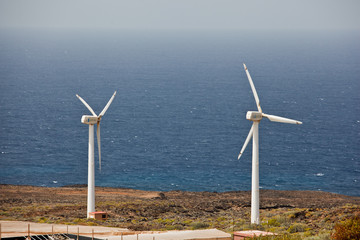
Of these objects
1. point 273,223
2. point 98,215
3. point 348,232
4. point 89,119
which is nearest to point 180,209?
point 98,215

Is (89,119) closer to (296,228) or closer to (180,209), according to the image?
(180,209)

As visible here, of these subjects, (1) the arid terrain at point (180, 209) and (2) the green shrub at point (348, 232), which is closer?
(2) the green shrub at point (348, 232)

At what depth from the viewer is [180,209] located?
3346 inches

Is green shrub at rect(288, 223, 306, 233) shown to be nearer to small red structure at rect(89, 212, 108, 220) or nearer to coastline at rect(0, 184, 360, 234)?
coastline at rect(0, 184, 360, 234)

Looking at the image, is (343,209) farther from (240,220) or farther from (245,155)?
(245,155)

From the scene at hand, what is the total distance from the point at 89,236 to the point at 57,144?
94.4m

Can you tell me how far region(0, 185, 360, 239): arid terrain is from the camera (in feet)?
228

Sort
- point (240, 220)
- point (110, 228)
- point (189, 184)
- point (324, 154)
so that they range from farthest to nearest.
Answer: point (324, 154), point (189, 184), point (240, 220), point (110, 228)

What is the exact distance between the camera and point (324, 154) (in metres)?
149

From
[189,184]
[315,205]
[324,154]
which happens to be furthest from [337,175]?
[315,205]

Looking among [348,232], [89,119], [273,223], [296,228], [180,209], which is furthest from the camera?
[180,209]

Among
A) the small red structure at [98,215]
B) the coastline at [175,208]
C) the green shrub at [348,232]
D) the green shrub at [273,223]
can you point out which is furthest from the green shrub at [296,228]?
the small red structure at [98,215]

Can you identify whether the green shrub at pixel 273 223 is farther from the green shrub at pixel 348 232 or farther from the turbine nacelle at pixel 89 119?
the turbine nacelle at pixel 89 119

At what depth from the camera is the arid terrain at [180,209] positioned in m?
69.4
